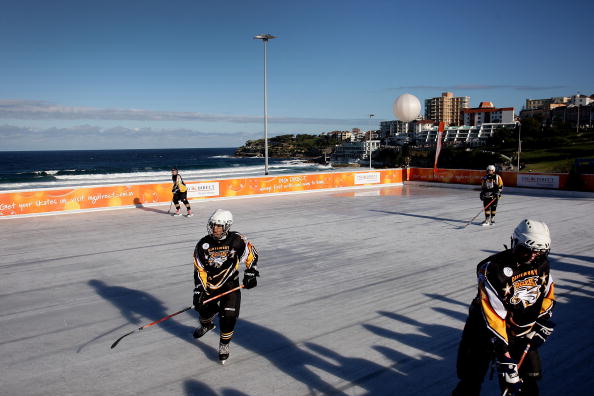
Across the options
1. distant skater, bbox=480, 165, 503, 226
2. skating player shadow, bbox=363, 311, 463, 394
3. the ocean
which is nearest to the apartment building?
the ocean

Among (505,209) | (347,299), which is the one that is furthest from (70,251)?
(505,209)

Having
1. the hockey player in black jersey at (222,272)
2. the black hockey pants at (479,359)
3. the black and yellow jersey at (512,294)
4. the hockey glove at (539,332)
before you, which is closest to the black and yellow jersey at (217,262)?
the hockey player in black jersey at (222,272)

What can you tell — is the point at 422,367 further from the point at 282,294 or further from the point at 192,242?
the point at 192,242

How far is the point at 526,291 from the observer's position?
10.3 feet

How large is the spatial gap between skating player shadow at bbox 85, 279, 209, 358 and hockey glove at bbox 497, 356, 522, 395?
10.6 ft

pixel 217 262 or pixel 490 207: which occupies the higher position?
pixel 217 262

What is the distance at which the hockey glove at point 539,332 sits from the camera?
315 cm

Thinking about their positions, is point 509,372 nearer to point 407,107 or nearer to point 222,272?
point 222,272

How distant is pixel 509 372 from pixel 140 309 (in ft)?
18.0

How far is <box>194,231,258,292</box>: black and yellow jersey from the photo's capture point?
4695 millimetres

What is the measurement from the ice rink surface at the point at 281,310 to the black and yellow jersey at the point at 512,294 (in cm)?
144

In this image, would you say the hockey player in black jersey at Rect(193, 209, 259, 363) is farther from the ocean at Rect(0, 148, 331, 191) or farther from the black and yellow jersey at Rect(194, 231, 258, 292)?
the ocean at Rect(0, 148, 331, 191)

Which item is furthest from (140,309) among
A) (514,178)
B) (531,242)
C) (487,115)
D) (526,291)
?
(487,115)

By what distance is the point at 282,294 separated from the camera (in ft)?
23.9
